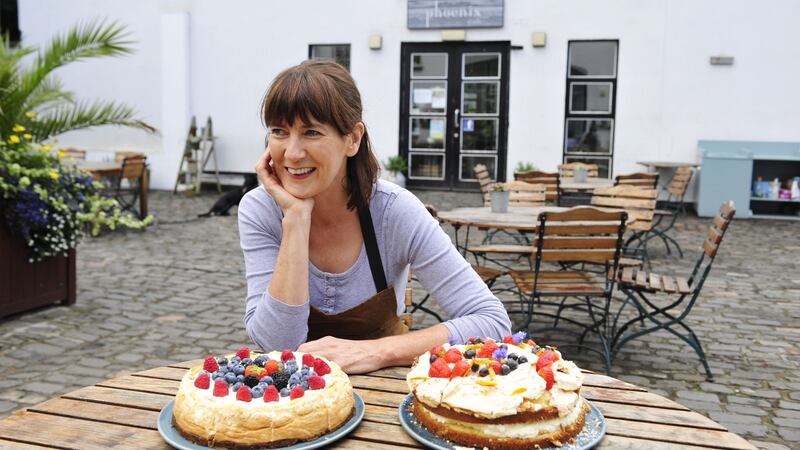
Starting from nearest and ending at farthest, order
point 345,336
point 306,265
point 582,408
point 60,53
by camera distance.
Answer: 1. point 582,408
2. point 306,265
3. point 345,336
4. point 60,53

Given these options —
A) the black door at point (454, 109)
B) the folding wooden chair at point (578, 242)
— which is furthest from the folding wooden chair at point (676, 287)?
the black door at point (454, 109)

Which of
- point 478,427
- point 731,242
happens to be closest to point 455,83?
point 731,242

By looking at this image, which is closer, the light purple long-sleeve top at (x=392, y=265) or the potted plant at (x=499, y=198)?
the light purple long-sleeve top at (x=392, y=265)

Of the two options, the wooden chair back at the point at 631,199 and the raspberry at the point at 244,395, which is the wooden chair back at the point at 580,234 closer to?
the wooden chair back at the point at 631,199

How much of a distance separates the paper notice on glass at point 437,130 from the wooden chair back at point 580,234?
11.0 m

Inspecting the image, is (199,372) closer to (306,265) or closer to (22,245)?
(306,265)

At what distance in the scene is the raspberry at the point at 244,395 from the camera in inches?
62.2

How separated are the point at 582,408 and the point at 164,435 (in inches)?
34.8

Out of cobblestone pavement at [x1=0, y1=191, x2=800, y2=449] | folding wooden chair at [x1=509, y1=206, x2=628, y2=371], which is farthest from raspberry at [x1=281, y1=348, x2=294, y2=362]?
folding wooden chair at [x1=509, y1=206, x2=628, y2=371]

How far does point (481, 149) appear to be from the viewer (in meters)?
15.7

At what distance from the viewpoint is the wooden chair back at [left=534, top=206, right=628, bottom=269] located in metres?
4.91

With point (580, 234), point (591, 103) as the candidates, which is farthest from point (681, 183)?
point (580, 234)

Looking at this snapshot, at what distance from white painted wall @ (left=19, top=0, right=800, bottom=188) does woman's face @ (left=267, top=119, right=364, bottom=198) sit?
42.9 ft

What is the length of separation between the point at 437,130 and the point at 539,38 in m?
2.73
